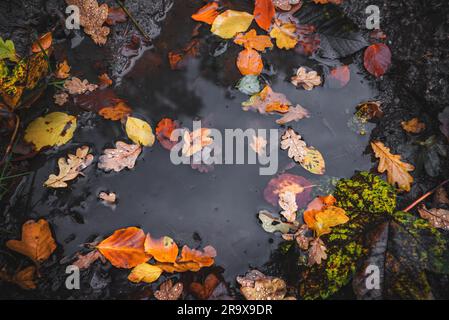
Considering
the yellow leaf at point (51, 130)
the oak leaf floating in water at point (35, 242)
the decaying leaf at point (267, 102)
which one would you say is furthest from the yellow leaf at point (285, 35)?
the oak leaf floating in water at point (35, 242)

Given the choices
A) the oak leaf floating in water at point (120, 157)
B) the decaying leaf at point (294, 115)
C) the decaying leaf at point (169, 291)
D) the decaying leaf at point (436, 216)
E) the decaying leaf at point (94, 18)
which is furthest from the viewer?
the decaying leaf at point (94, 18)

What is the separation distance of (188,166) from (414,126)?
1.41 m

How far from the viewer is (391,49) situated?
2318 mm

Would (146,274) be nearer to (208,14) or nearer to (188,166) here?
(188,166)

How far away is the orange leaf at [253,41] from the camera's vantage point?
2.38 meters

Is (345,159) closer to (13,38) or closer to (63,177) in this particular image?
(63,177)

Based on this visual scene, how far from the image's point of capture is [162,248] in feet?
6.53

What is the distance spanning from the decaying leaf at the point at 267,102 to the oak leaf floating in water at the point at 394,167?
617 mm

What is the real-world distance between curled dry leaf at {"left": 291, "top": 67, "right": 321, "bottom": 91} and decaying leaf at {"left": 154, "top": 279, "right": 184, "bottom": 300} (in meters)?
1.42

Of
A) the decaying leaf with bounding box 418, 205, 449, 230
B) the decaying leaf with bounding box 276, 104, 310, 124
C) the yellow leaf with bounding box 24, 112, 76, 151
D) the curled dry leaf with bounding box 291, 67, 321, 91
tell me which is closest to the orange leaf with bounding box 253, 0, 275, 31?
the curled dry leaf with bounding box 291, 67, 321, 91

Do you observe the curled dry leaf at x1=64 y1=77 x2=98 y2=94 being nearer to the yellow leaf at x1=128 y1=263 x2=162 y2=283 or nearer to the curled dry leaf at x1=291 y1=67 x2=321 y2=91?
the yellow leaf at x1=128 y1=263 x2=162 y2=283

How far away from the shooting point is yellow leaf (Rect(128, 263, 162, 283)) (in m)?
1.94

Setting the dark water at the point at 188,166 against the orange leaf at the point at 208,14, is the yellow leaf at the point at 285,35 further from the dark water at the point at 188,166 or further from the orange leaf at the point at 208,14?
the orange leaf at the point at 208,14

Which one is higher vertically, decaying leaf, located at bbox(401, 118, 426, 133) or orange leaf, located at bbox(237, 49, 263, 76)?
orange leaf, located at bbox(237, 49, 263, 76)
